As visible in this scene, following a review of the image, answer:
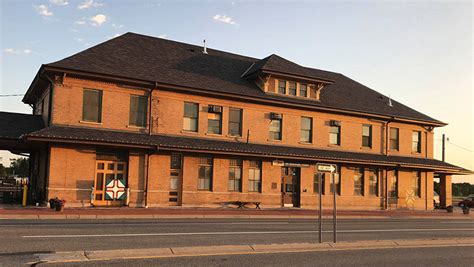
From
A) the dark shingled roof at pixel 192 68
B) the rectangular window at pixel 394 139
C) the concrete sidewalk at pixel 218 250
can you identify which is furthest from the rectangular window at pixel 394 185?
the concrete sidewalk at pixel 218 250

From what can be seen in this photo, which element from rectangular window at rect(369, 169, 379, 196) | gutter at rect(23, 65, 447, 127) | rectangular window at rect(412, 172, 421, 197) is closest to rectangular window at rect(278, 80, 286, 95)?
gutter at rect(23, 65, 447, 127)

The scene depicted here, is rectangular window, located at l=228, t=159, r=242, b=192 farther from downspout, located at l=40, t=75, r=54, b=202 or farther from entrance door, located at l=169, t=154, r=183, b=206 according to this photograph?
downspout, located at l=40, t=75, r=54, b=202

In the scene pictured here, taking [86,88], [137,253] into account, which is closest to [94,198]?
[86,88]

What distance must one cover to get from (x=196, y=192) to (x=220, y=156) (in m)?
2.53

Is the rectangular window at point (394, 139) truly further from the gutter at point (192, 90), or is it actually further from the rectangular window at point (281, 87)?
the rectangular window at point (281, 87)

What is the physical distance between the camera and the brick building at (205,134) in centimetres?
2472

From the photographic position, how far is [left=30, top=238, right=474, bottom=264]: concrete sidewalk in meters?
9.83

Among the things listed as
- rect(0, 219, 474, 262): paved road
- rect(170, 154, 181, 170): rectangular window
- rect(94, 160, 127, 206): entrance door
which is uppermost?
rect(170, 154, 181, 170): rectangular window

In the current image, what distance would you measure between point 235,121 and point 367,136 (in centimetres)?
1090

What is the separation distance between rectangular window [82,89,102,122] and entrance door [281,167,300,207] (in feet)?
38.9

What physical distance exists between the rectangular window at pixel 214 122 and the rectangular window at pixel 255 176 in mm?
2855

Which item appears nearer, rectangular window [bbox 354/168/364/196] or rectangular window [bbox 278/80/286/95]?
rectangular window [bbox 278/80/286/95]

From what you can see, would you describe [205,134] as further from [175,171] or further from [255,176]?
[255,176]

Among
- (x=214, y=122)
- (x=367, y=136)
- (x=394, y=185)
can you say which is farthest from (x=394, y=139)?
(x=214, y=122)
